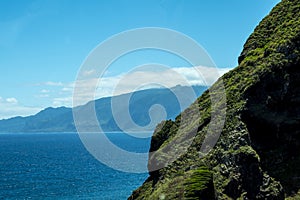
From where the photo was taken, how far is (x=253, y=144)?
27219mm

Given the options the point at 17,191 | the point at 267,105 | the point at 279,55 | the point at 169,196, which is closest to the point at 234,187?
the point at 169,196

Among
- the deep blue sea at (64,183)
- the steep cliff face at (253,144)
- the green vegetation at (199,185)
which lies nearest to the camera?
the green vegetation at (199,185)

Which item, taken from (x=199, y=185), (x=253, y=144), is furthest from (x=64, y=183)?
(x=199, y=185)

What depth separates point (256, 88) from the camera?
2855cm

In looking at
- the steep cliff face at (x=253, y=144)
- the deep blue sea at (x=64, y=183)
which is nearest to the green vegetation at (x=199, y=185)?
the steep cliff face at (x=253, y=144)

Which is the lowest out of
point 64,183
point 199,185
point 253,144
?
point 199,185

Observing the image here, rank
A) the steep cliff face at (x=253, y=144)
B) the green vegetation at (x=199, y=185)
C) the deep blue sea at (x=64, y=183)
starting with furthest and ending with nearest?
1. the deep blue sea at (x=64, y=183)
2. the steep cliff face at (x=253, y=144)
3. the green vegetation at (x=199, y=185)

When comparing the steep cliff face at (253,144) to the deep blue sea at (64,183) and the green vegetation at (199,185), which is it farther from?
the deep blue sea at (64,183)

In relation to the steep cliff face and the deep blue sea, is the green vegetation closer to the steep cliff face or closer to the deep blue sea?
the steep cliff face

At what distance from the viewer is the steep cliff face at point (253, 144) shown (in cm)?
2452

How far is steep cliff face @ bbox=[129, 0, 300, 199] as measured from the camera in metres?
24.5

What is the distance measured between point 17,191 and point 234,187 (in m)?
63.2

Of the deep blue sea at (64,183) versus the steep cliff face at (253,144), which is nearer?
the steep cliff face at (253,144)

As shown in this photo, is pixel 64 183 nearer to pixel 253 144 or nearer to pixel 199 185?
pixel 253 144
